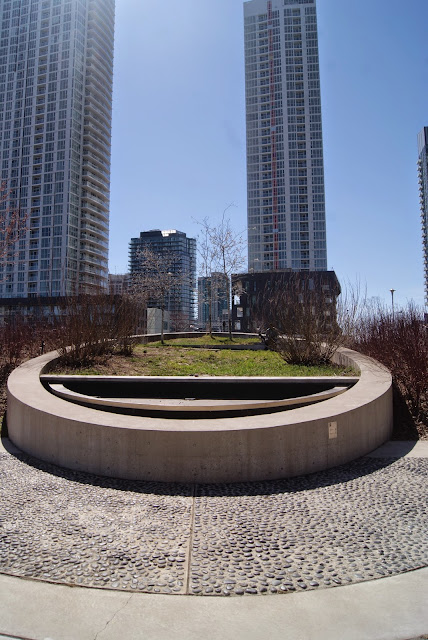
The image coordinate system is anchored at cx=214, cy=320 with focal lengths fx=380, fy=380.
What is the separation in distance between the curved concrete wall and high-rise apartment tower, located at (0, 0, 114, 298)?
74032 mm

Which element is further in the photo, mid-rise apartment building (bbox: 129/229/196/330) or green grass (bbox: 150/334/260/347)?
mid-rise apartment building (bbox: 129/229/196/330)

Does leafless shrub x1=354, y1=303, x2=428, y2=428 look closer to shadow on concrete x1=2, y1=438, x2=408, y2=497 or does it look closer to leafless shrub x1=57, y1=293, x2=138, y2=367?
shadow on concrete x1=2, y1=438, x2=408, y2=497

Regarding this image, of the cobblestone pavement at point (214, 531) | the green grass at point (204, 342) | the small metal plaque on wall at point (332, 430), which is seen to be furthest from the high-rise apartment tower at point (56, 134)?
the cobblestone pavement at point (214, 531)

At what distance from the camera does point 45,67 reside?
8400 centimetres

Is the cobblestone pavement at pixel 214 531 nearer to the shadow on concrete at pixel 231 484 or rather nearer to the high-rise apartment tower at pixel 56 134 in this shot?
the shadow on concrete at pixel 231 484

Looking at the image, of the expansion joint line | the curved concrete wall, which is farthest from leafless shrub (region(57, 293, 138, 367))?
the expansion joint line

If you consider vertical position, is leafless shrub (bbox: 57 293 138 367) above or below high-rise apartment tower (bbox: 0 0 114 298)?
below

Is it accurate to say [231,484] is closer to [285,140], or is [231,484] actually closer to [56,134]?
[56,134]

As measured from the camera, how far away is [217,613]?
208 cm

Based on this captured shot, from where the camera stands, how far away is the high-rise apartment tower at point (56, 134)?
253 ft

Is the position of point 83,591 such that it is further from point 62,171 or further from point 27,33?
point 27,33

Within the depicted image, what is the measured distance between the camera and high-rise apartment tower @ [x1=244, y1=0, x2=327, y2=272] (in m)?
97.4

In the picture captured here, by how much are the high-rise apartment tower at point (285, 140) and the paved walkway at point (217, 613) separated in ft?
318

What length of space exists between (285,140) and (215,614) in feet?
361
